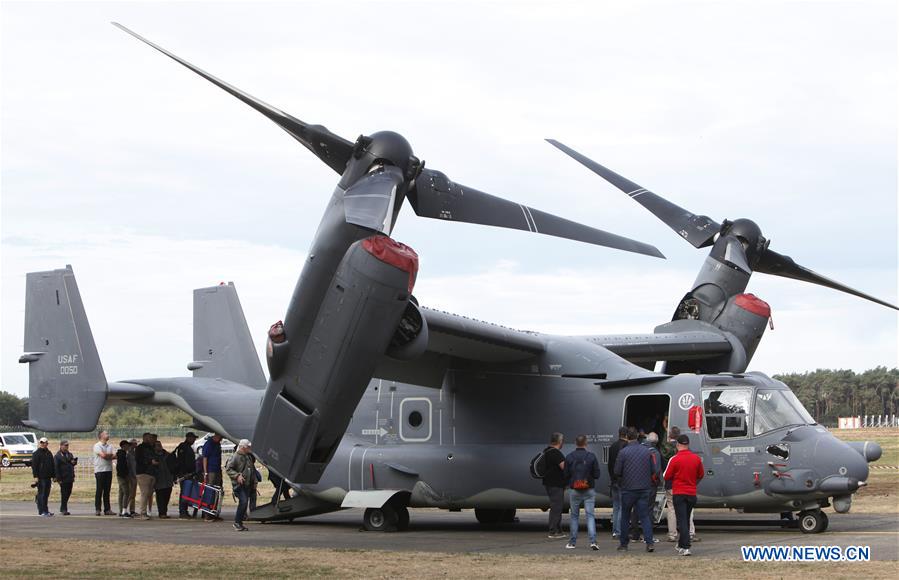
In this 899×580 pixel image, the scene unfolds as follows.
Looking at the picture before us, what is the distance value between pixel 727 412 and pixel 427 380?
5.32 meters

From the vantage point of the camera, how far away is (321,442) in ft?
48.2

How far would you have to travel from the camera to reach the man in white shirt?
22062mm

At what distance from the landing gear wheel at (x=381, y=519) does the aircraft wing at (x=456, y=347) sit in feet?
7.47

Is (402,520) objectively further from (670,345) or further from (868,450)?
(868,450)

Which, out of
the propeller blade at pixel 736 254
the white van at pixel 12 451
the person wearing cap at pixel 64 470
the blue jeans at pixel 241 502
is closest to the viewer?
the blue jeans at pixel 241 502

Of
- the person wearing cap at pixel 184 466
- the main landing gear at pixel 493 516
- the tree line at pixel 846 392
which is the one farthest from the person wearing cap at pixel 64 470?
the tree line at pixel 846 392

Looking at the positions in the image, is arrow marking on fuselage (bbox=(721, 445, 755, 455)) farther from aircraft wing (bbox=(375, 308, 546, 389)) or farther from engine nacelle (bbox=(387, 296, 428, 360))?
engine nacelle (bbox=(387, 296, 428, 360))

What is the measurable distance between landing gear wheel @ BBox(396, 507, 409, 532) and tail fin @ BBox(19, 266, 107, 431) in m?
5.90

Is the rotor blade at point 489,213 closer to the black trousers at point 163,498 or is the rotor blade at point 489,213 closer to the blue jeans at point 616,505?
the blue jeans at point 616,505

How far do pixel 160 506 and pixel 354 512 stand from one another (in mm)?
4777

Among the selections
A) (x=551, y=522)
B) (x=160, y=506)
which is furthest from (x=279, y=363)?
(x=160, y=506)

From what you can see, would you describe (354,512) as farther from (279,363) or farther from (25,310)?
(279,363)

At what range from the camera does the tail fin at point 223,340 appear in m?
23.2

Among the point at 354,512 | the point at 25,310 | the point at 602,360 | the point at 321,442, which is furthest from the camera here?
the point at 354,512
